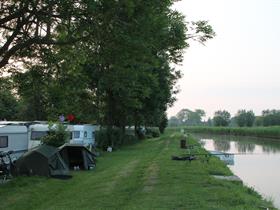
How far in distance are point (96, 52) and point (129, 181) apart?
4.27m

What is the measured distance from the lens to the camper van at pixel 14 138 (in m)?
20.5

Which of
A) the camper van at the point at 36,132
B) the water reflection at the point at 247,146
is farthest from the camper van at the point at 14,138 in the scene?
the water reflection at the point at 247,146

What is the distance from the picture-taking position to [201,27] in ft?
48.8

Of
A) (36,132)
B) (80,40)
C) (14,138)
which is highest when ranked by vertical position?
(80,40)

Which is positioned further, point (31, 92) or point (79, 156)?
point (79, 156)

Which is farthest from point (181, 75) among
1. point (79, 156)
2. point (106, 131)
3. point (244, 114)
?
point (244, 114)

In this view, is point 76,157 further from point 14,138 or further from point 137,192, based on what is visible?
point 137,192

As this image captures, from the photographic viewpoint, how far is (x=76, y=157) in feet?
71.1

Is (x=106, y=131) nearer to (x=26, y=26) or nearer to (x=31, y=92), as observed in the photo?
(x=31, y=92)

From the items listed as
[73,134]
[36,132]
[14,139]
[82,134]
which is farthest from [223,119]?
[14,139]

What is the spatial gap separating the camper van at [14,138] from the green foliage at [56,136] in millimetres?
990

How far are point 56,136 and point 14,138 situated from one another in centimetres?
244

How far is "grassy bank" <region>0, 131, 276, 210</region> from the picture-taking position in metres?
10.6

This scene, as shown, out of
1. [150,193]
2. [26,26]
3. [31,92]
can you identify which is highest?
[26,26]
